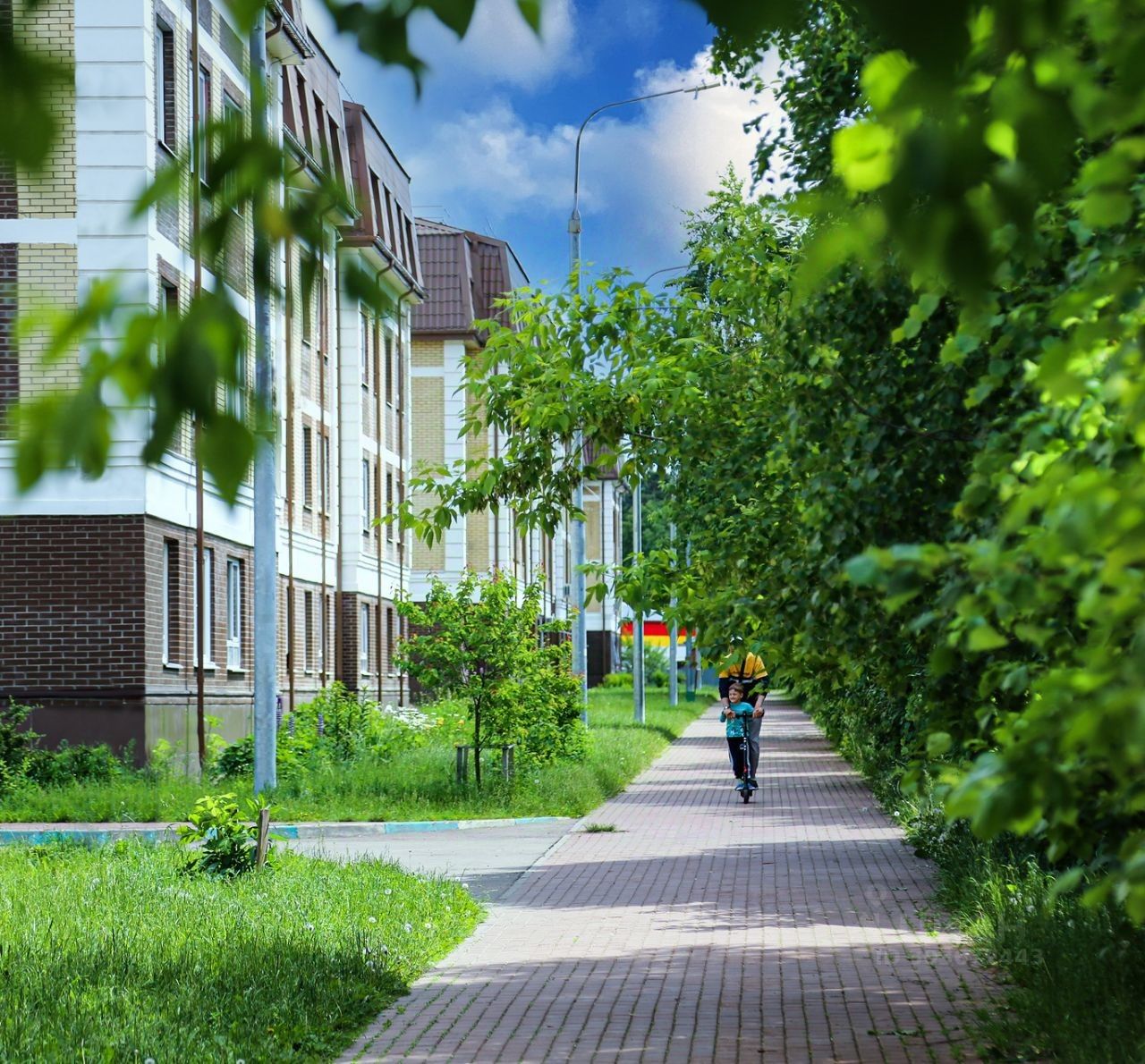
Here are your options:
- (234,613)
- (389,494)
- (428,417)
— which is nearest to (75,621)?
(234,613)

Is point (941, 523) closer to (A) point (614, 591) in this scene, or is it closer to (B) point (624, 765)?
(A) point (614, 591)

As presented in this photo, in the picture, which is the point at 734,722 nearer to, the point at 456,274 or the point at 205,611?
the point at 205,611

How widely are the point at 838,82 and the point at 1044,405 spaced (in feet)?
14.9

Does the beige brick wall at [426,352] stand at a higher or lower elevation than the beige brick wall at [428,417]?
higher

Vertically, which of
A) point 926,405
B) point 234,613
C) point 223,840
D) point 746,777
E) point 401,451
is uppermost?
point 401,451

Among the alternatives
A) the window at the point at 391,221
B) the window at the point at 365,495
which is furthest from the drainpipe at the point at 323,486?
the window at the point at 391,221

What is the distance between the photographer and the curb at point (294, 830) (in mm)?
17344

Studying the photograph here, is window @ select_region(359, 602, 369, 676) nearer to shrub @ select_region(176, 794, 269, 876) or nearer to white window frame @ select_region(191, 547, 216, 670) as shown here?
white window frame @ select_region(191, 547, 216, 670)

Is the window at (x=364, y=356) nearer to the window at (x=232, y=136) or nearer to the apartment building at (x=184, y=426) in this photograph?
the apartment building at (x=184, y=426)

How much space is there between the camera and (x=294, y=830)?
59.9 feet

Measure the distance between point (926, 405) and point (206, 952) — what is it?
4.39 m

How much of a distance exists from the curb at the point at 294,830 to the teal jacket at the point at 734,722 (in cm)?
317

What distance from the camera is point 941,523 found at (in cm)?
773

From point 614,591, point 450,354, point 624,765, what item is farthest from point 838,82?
point 450,354
